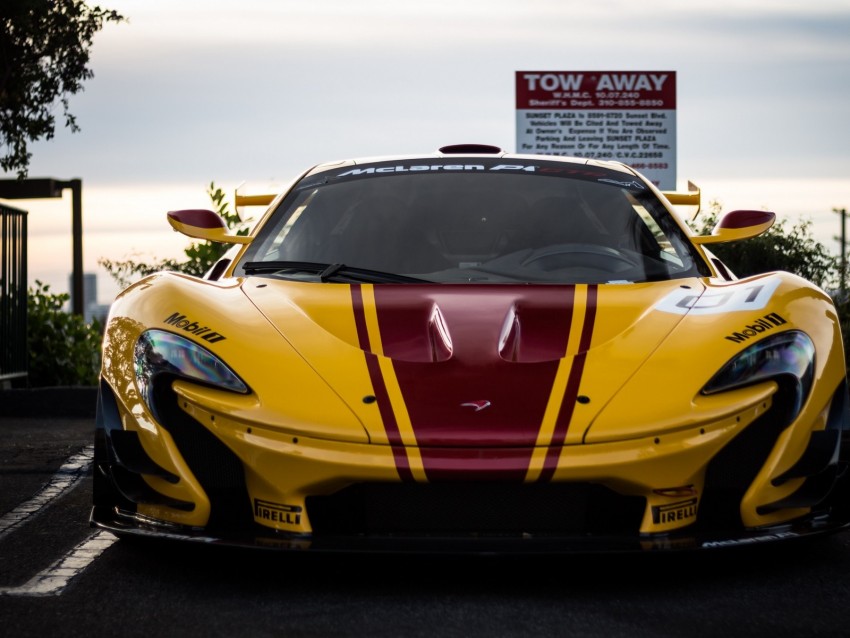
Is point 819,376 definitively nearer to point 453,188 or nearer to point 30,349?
point 453,188

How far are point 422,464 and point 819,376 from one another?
1142 millimetres

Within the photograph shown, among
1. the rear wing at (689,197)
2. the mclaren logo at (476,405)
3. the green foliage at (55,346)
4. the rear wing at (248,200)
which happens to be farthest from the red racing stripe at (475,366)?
the green foliage at (55,346)

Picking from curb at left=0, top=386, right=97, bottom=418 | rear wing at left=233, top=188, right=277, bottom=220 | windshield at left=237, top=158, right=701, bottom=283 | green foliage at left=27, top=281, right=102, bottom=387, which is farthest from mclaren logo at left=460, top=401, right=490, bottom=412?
green foliage at left=27, top=281, right=102, bottom=387

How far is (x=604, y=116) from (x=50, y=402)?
34.2 feet

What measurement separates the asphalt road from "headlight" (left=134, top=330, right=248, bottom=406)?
18.7 inches

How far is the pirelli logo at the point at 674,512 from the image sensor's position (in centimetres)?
342

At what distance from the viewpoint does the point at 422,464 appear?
3342mm

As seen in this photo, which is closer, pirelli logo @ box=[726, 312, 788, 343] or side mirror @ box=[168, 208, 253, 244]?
pirelli logo @ box=[726, 312, 788, 343]

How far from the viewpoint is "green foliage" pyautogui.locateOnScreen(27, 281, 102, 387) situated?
1382cm

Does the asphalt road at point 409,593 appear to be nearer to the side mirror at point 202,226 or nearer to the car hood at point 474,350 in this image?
the car hood at point 474,350

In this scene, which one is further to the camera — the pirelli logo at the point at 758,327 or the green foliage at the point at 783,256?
the green foliage at the point at 783,256

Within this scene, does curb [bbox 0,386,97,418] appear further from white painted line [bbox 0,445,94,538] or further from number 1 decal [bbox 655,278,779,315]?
number 1 decal [bbox 655,278,779,315]

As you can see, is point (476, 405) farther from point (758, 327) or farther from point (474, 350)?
point (758, 327)

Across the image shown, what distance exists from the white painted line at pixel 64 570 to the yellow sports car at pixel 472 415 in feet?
0.64
